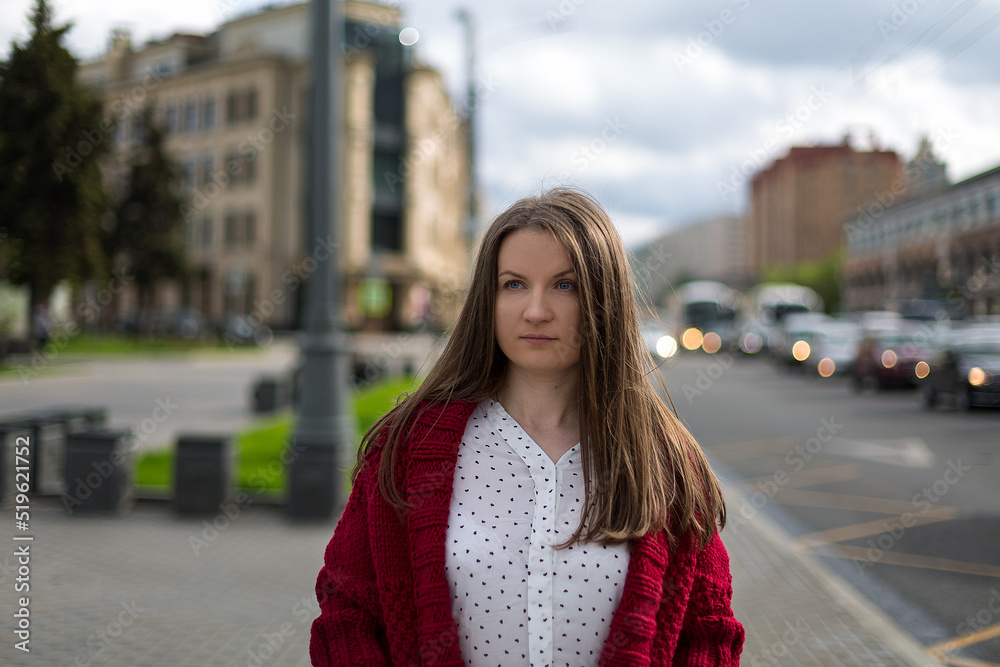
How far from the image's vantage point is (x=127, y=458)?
6.90 meters

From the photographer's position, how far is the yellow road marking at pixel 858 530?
262 inches

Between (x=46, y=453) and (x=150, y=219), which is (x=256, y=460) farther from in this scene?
(x=150, y=219)

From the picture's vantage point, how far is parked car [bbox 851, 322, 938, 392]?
21547 millimetres

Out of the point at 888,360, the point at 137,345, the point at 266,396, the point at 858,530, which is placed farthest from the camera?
the point at 137,345

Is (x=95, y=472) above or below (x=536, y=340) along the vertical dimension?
below

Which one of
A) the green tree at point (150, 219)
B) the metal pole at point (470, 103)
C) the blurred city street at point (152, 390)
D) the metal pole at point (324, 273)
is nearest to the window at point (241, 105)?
the green tree at point (150, 219)

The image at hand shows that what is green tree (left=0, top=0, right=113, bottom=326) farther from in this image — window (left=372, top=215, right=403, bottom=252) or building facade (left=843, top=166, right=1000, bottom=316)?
window (left=372, top=215, right=403, bottom=252)

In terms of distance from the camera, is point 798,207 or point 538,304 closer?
point 538,304

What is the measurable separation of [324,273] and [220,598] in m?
3.36

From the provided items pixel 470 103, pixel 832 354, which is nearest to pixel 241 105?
pixel 470 103

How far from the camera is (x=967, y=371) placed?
15.9m

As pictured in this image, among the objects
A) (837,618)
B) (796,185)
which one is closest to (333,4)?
(837,618)

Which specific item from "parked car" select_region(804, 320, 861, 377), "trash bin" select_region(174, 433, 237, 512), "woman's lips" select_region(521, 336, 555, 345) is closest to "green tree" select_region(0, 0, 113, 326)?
"trash bin" select_region(174, 433, 237, 512)

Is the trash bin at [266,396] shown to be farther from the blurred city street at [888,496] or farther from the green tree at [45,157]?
the green tree at [45,157]
